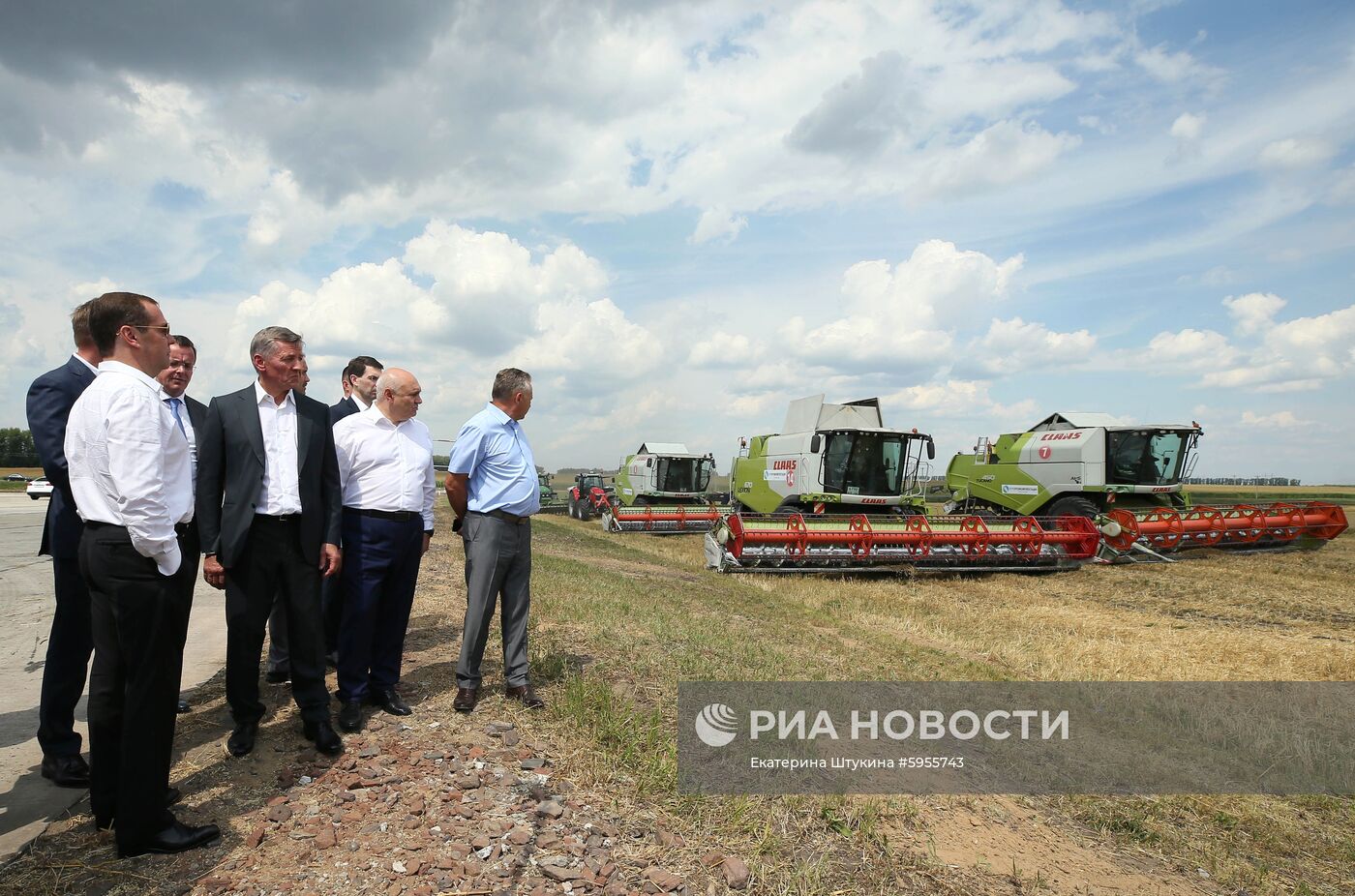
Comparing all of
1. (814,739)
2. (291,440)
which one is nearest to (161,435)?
(291,440)

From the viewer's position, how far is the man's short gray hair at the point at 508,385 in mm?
4195

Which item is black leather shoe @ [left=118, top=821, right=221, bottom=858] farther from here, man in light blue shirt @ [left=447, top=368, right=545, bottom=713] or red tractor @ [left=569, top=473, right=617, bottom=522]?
red tractor @ [left=569, top=473, right=617, bottom=522]

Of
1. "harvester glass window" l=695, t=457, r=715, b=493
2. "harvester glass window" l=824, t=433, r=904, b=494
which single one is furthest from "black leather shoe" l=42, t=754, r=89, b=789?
"harvester glass window" l=695, t=457, r=715, b=493

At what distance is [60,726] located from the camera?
3.20 m

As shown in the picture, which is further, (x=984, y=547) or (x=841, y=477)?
(x=841, y=477)

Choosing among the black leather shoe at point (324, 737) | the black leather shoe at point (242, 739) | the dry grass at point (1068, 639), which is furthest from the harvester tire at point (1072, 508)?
the black leather shoe at point (242, 739)

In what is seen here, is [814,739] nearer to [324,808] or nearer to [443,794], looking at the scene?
[443,794]

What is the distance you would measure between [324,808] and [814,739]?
2.37 metres

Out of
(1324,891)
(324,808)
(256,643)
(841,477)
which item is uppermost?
(841,477)

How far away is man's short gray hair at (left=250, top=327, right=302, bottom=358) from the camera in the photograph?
3396mm

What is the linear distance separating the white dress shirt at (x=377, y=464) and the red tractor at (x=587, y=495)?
22.3 m

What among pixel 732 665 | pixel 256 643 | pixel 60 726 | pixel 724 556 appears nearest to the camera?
pixel 60 726

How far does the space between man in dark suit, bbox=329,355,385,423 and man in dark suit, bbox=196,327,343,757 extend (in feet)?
4.35

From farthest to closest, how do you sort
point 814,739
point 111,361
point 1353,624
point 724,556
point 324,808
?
point 724,556, point 1353,624, point 814,739, point 324,808, point 111,361
